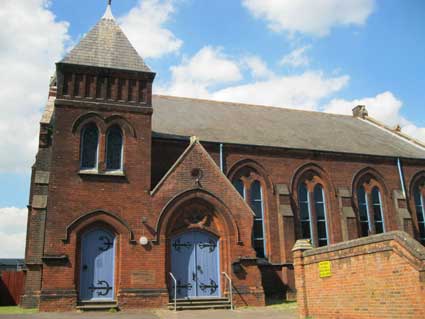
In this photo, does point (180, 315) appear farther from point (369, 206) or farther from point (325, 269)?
point (369, 206)

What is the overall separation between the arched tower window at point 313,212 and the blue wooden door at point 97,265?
10934 mm

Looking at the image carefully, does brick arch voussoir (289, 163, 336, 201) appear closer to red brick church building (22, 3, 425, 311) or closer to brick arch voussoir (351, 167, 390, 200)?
red brick church building (22, 3, 425, 311)

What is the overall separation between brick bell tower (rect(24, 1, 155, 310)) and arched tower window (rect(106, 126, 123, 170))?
10 cm

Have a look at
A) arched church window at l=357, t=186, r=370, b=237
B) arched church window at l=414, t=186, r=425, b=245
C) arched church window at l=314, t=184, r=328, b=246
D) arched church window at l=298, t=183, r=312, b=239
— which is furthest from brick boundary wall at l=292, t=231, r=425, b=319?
arched church window at l=414, t=186, r=425, b=245

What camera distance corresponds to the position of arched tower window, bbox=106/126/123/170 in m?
19.5

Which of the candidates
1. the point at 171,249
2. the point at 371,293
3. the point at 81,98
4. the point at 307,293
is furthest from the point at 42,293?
the point at 371,293

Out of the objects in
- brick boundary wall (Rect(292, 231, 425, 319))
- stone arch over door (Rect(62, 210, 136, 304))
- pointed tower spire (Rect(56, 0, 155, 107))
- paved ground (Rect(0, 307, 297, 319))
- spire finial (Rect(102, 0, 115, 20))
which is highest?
spire finial (Rect(102, 0, 115, 20))

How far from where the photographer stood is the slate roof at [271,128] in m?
25.3

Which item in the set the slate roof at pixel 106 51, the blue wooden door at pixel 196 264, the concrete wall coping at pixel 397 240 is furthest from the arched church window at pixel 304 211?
the concrete wall coping at pixel 397 240

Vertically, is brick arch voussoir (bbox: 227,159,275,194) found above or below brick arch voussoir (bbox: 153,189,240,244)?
above

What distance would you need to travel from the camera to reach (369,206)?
88.2ft

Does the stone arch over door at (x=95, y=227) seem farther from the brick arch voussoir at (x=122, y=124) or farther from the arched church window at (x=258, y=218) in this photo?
the arched church window at (x=258, y=218)

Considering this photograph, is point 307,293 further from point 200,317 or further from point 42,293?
point 42,293

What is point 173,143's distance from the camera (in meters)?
23.0
